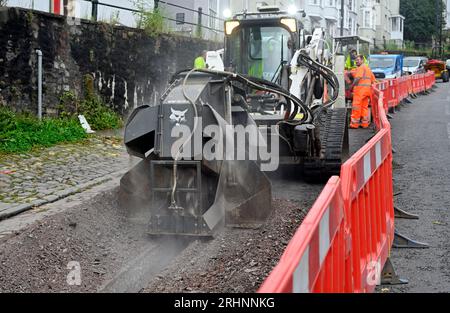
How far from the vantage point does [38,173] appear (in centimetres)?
923

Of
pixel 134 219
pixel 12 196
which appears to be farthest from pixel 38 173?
pixel 134 219

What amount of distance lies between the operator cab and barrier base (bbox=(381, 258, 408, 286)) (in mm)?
5191

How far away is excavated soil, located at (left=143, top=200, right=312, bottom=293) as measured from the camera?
5457 millimetres

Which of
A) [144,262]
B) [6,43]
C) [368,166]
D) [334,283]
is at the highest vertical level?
[6,43]

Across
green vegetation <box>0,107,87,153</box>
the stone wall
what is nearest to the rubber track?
green vegetation <box>0,107,87,153</box>

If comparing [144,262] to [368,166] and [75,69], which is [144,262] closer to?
[368,166]

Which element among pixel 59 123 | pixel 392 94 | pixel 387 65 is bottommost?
Result: pixel 59 123

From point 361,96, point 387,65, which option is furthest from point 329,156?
point 387,65

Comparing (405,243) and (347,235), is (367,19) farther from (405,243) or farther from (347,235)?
(347,235)

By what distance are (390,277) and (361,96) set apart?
11587 mm

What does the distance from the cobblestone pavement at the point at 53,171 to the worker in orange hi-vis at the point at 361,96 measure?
6.99 metres

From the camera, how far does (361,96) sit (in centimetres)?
1680

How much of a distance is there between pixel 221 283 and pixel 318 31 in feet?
23.6

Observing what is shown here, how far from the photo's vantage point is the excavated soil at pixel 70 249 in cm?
572
